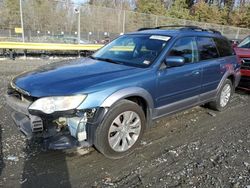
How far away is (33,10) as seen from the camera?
51.2ft

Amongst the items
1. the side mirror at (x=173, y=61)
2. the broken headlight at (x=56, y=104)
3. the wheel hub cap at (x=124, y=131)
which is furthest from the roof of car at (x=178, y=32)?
the broken headlight at (x=56, y=104)

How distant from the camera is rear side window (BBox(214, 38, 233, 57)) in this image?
6.09 m

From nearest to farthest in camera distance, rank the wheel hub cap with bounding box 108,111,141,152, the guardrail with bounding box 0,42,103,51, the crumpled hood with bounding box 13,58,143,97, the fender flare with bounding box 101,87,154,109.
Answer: the crumpled hood with bounding box 13,58,143,97, the fender flare with bounding box 101,87,154,109, the wheel hub cap with bounding box 108,111,141,152, the guardrail with bounding box 0,42,103,51

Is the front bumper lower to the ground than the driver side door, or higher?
lower

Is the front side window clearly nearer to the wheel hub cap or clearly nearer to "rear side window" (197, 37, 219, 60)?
"rear side window" (197, 37, 219, 60)

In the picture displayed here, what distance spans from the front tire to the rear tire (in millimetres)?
2582

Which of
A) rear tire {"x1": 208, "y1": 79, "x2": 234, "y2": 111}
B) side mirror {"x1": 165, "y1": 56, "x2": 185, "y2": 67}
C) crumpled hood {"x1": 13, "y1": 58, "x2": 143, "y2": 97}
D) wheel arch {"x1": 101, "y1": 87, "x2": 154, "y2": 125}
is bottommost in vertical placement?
rear tire {"x1": 208, "y1": 79, "x2": 234, "y2": 111}

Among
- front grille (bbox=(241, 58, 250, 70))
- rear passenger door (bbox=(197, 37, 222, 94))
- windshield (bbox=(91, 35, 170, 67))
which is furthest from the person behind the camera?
front grille (bbox=(241, 58, 250, 70))

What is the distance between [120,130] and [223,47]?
3.58 meters

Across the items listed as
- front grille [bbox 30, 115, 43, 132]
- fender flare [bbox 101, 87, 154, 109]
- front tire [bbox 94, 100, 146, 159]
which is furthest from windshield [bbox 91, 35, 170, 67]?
front grille [bbox 30, 115, 43, 132]

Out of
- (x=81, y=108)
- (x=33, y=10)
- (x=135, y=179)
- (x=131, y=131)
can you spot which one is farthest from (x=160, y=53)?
(x=33, y=10)

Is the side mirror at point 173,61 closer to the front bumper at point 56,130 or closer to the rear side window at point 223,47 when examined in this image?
the front bumper at point 56,130

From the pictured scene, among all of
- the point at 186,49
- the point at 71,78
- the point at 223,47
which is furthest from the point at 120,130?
the point at 223,47

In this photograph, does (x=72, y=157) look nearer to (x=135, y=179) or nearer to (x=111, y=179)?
(x=111, y=179)
